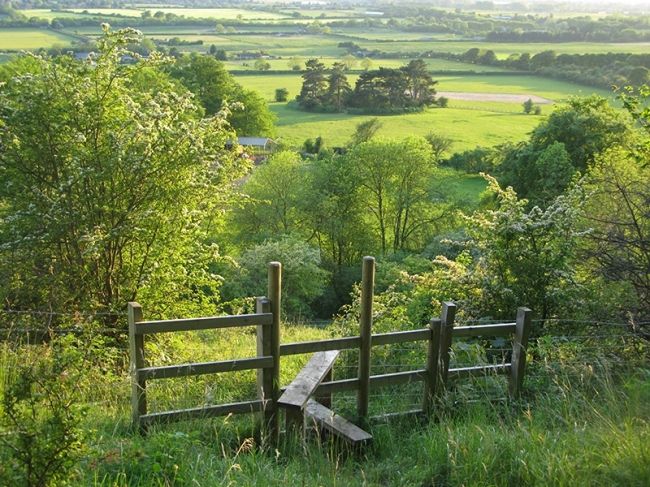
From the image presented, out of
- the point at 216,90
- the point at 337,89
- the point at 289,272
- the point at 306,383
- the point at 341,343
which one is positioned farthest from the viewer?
the point at 337,89

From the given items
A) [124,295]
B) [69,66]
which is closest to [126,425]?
[124,295]

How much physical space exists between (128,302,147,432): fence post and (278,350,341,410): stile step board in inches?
52.1

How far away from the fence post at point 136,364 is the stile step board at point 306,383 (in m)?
1.32

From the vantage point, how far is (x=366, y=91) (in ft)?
352

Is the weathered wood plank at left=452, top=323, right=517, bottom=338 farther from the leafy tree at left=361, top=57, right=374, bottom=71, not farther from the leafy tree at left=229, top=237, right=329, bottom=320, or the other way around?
the leafy tree at left=361, top=57, right=374, bottom=71

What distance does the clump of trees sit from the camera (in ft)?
348

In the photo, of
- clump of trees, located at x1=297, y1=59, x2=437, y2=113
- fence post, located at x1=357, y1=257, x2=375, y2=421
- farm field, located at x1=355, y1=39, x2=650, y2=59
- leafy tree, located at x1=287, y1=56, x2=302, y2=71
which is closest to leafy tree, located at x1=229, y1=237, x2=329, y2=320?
fence post, located at x1=357, y1=257, x2=375, y2=421

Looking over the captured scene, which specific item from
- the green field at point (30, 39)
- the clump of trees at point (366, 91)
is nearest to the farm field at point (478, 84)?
the clump of trees at point (366, 91)

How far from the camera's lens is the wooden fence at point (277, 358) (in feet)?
20.8

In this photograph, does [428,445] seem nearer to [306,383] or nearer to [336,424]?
Result: [336,424]

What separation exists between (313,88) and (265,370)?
104 meters

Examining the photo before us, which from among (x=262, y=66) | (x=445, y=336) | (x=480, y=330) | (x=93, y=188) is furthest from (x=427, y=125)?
(x=445, y=336)

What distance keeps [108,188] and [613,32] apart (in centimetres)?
18852

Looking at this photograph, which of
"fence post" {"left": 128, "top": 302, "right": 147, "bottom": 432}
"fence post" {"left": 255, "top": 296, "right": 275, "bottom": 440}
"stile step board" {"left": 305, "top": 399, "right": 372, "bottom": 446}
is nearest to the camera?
"fence post" {"left": 128, "top": 302, "right": 147, "bottom": 432}
